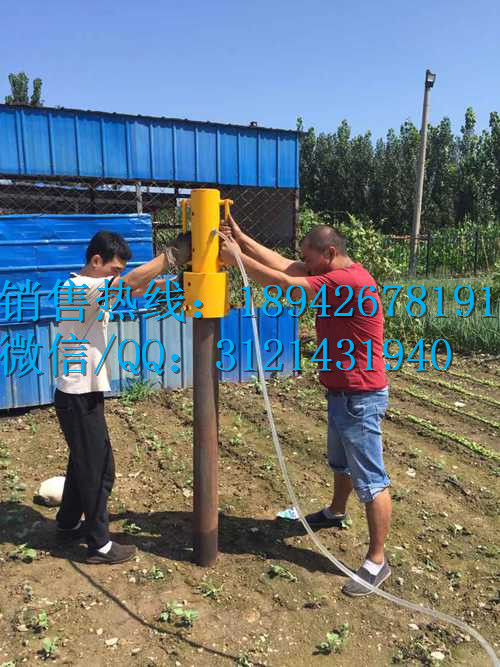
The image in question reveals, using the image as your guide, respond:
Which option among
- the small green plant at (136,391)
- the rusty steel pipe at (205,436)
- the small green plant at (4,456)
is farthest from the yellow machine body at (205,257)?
the small green plant at (136,391)

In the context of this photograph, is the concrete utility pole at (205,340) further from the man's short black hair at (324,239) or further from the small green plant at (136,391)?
the small green plant at (136,391)

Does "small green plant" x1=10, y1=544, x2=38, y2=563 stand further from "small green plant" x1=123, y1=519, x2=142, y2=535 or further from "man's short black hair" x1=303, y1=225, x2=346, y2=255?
"man's short black hair" x1=303, y1=225, x2=346, y2=255

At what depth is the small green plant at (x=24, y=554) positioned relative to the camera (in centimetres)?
293

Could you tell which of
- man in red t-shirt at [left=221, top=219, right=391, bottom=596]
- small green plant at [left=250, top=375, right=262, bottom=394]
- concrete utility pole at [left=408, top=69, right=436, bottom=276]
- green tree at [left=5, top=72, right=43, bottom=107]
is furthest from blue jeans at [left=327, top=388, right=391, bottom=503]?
green tree at [left=5, top=72, right=43, bottom=107]

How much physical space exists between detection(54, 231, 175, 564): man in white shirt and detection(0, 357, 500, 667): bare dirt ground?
7.0 inches

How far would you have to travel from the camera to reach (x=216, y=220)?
2598 mm

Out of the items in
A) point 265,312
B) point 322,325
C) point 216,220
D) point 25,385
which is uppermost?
point 216,220

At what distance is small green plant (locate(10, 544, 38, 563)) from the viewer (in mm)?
2930

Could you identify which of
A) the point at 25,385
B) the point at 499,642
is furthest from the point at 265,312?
the point at 499,642

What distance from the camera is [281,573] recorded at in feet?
9.36

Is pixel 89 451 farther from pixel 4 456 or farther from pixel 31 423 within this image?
pixel 31 423

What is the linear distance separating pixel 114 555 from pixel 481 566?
78.0 inches

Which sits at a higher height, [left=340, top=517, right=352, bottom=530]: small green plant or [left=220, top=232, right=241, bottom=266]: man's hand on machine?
[left=220, top=232, right=241, bottom=266]: man's hand on machine

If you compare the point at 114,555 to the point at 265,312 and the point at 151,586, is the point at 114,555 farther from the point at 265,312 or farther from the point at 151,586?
the point at 265,312
